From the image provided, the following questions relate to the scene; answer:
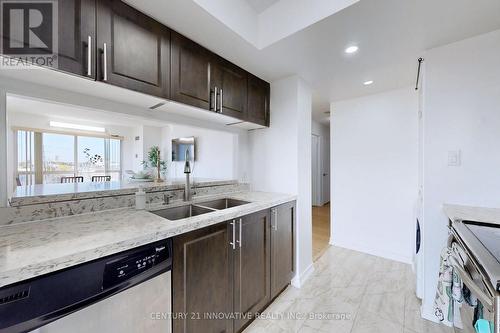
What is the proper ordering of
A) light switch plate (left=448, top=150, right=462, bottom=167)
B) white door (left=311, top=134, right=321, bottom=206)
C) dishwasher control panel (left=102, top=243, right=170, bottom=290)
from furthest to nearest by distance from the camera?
1. white door (left=311, top=134, right=321, bottom=206)
2. light switch plate (left=448, top=150, right=462, bottom=167)
3. dishwasher control panel (left=102, top=243, right=170, bottom=290)

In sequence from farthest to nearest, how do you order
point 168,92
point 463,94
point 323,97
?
1. point 323,97
2. point 463,94
3. point 168,92

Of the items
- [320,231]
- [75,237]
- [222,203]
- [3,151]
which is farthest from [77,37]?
[320,231]

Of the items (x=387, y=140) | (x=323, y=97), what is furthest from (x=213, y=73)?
(x=387, y=140)

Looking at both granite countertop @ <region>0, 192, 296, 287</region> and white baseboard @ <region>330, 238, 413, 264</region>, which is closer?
granite countertop @ <region>0, 192, 296, 287</region>

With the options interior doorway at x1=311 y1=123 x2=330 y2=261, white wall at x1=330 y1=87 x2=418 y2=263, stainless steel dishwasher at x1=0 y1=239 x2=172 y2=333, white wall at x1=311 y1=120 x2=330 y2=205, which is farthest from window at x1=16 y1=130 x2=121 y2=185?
white wall at x1=311 y1=120 x2=330 y2=205

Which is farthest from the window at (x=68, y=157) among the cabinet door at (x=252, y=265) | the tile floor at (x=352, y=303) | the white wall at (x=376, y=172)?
the white wall at (x=376, y=172)

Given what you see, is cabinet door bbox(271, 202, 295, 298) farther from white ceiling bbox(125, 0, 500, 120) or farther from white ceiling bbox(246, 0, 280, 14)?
white ceiling bbox(246, 0, 280, 14)

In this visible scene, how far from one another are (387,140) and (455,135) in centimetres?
117

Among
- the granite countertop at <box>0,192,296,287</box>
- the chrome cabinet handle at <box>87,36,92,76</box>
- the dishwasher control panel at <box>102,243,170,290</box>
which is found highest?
the chrome cabinet handle at <box>87,36,92,76</box>

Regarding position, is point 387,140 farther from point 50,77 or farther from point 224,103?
point 50,77

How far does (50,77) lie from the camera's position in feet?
3.45

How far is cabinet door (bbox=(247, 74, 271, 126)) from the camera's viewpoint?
2109 mm

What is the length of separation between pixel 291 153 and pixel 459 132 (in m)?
1.35

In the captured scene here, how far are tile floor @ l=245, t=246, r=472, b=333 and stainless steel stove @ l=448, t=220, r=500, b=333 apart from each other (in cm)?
46
